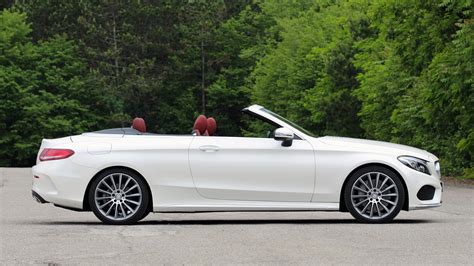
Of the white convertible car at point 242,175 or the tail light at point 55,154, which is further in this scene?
the tail light at point 55,154

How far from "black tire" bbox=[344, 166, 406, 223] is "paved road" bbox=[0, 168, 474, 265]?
199 millimetres

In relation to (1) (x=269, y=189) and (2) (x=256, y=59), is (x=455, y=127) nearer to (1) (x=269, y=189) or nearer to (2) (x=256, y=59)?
(1) (x=269, y=189)

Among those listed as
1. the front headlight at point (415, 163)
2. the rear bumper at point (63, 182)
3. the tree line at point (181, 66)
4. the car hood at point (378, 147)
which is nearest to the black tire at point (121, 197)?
the rear bumper at point (63, 182)

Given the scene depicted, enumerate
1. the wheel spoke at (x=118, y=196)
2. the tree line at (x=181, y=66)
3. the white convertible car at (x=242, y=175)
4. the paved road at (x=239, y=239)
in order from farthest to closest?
the tree line at (x=181, y=66), the white convertible car at (x=242, y=175), the wheel spoke at (x=118, y=196), the paved road at (x=239, y=239)

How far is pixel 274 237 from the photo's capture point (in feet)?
37.5

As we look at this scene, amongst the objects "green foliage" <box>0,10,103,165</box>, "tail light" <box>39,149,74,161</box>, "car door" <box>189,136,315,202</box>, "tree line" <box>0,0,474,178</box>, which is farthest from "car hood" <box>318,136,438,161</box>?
"green foliage" <box>0,10,103,165</box>

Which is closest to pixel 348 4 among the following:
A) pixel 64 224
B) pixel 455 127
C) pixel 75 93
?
pixel 75 93

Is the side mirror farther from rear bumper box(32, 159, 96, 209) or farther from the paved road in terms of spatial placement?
rear bumper box(32, 159, 96, 209)

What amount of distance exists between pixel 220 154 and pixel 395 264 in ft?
13.1

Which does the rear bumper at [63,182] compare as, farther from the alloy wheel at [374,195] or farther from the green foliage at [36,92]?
the green foliage at [36,92]

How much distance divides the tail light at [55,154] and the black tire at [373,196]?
10.5 feet

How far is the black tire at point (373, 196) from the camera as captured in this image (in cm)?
1265

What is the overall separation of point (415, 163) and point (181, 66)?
7507cm

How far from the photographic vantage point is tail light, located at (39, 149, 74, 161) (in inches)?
506
